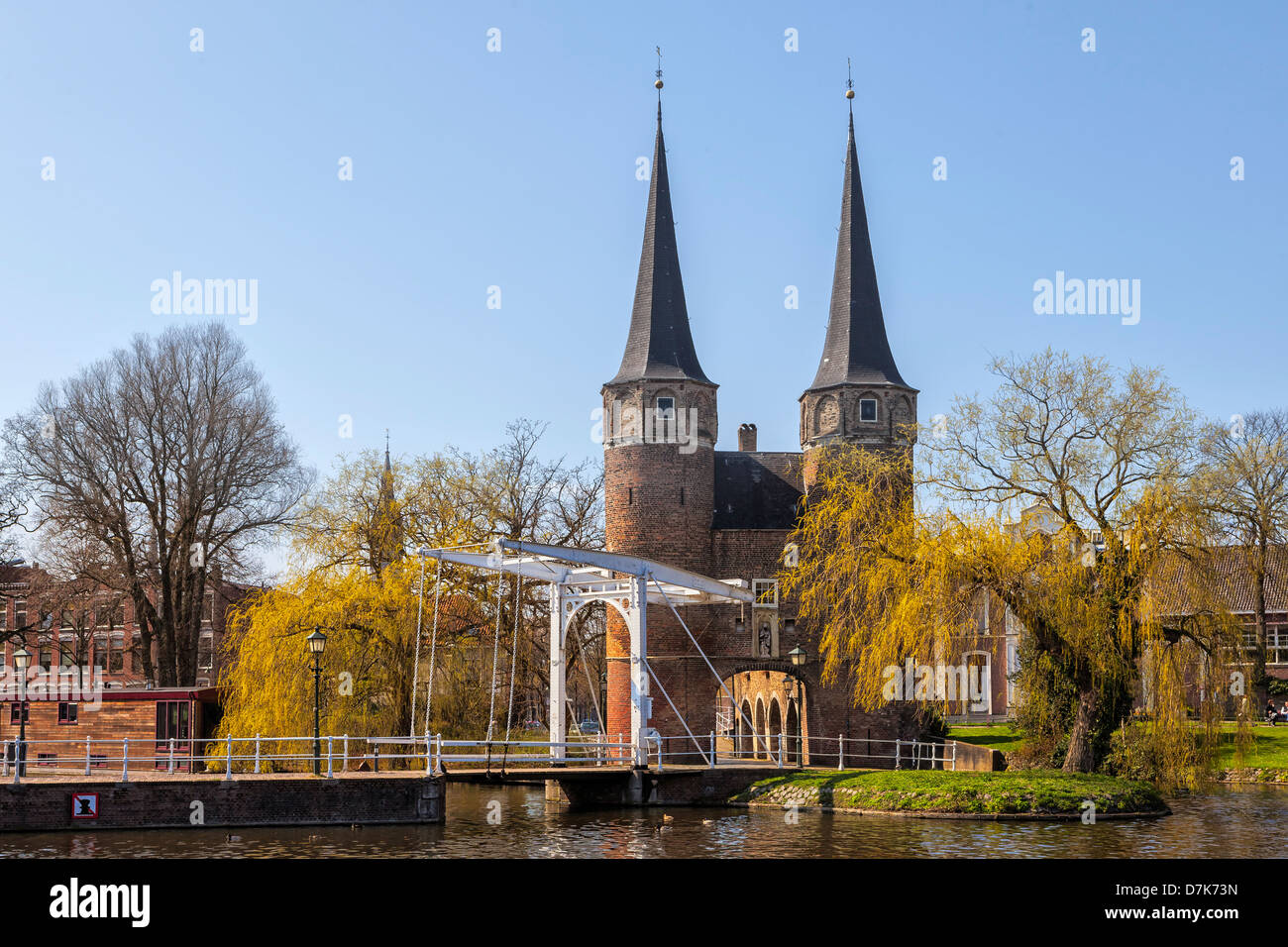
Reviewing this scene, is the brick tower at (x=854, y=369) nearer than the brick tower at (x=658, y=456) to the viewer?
No

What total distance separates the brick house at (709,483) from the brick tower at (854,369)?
0.12 feet

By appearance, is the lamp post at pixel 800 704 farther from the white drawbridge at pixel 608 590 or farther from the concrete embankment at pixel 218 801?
the concrete embankment at pixel 218 801

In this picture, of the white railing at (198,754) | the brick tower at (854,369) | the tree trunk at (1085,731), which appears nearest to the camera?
the tree trunk at (1085,731)

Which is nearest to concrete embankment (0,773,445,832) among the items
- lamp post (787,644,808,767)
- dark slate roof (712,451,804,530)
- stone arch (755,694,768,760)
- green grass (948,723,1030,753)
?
lamp post (787,644,808,767)

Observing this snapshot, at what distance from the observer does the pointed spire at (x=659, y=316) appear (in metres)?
33.8

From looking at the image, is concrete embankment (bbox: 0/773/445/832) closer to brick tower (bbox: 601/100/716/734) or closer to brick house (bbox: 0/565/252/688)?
brick tower (bbox: 601/100/716/734)

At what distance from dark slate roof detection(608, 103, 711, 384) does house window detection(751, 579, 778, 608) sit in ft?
17.2

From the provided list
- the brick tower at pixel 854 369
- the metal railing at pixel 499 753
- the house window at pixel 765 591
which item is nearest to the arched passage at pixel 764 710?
the metal railing at pixel 499 753

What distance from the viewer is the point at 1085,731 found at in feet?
79.7

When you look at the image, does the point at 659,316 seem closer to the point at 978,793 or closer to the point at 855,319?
the point at 855,319

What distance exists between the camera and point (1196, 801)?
25672mm
